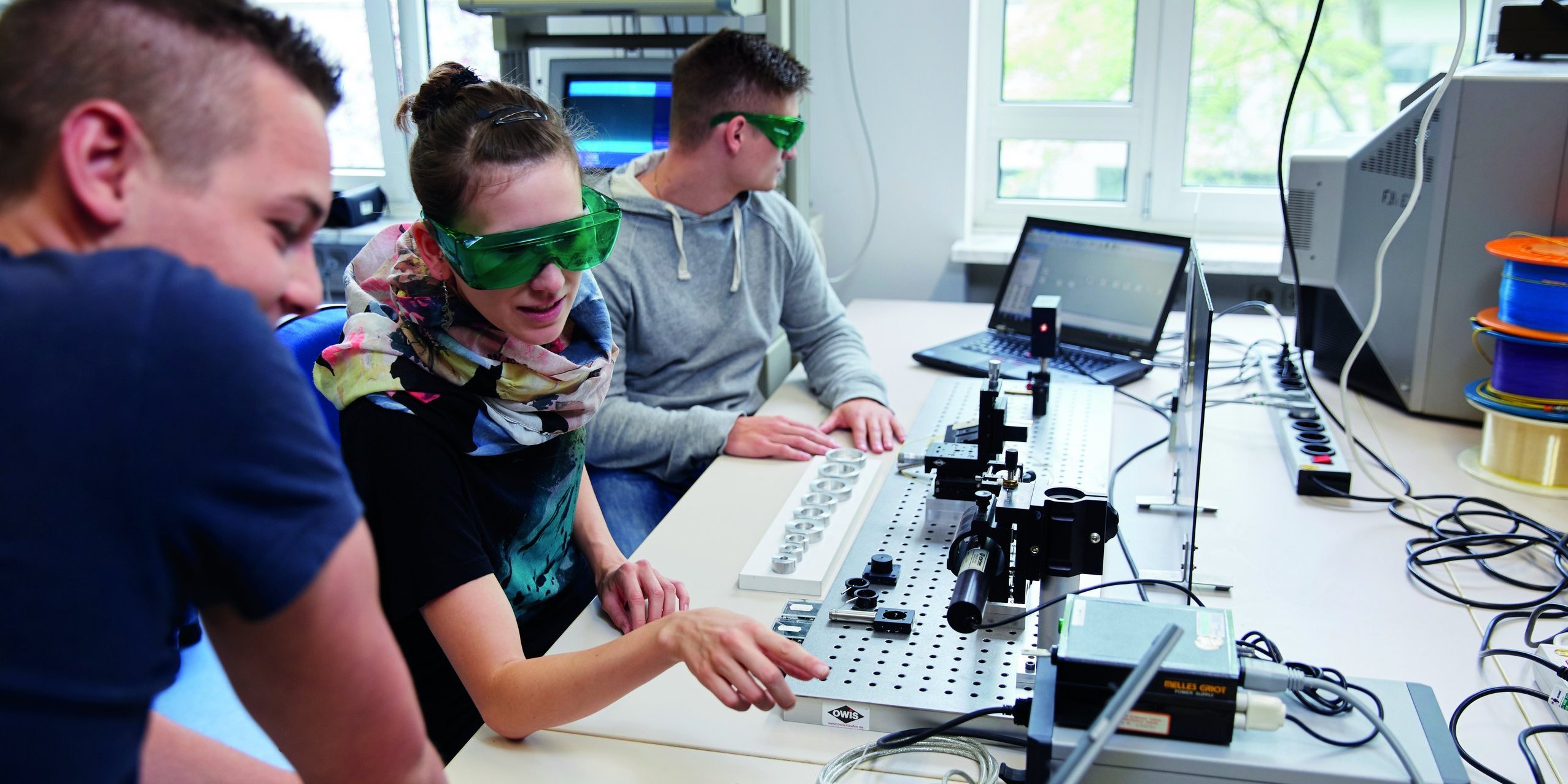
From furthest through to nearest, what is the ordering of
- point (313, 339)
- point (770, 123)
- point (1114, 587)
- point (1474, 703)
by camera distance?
point (770, 123), point (313, 339), point (1114, 587), point (1474, 703)

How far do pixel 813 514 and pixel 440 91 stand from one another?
0.71 meters

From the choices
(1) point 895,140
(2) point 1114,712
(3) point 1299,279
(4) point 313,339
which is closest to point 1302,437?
(3) point 1299,279

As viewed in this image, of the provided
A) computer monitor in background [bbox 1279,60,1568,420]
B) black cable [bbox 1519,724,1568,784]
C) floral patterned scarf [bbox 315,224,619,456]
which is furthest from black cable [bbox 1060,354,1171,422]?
floral patterned scarf [bbox 315,224,619,456]

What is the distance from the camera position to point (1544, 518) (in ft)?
5.24

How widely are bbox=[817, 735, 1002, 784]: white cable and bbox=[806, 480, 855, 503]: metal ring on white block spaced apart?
22.3 inches

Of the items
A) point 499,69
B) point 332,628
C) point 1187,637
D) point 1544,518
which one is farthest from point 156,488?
point 499,69

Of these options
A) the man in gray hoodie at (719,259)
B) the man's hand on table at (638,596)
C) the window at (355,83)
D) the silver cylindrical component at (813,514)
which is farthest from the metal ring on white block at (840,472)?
the window at (355,83)

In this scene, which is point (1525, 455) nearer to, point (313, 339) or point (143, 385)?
point (313, 339)

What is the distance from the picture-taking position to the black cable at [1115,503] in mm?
1361

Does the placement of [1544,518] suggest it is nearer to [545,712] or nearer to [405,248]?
[545,712]

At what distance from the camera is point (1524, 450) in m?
1.71

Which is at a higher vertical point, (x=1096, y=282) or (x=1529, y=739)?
(x=1096, y=282)

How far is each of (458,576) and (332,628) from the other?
1.87 feet

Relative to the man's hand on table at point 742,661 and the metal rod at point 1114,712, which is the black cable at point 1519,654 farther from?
the man's hand on table at point 742,661
